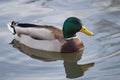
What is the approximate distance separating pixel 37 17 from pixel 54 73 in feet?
9.95

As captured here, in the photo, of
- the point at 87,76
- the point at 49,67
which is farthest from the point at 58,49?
the point at 87,76

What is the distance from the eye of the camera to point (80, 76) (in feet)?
28.3

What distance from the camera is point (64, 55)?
9789mm

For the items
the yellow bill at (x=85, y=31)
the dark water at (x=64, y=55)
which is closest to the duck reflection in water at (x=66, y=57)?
the dark water at (x=64, y=55)

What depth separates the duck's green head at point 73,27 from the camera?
9914mm

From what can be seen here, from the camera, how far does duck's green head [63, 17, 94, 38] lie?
9914mm

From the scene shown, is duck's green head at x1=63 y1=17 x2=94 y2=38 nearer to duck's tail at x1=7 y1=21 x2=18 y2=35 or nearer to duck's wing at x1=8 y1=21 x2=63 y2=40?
duck's wing at x1=8 y1=21 x2=63 y2=40

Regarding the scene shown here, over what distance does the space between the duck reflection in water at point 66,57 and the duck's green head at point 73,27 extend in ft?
1.37

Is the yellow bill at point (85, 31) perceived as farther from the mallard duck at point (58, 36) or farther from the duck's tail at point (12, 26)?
the duck's tail at point (12, 26)

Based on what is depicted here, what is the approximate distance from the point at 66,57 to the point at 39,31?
77 centimetres

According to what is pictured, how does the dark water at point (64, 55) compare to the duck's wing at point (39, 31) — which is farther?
the duck's wing at point (39, 31)

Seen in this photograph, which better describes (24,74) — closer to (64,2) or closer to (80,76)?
(80,76)

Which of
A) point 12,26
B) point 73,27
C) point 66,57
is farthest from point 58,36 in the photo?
point 12,26

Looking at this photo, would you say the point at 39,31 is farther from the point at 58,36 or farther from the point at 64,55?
the point at 64,55
